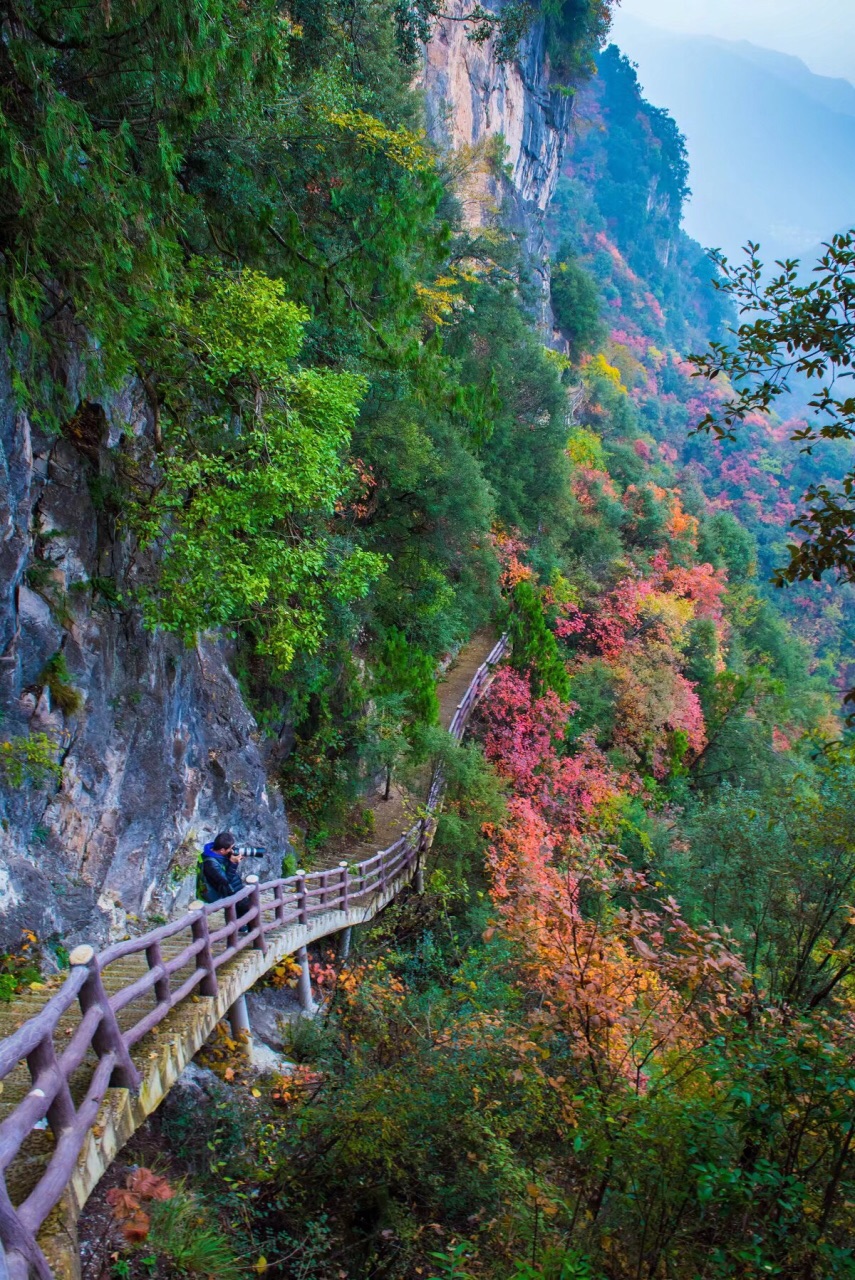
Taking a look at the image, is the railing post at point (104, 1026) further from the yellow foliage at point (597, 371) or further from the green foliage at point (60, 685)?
the yellow foliage at point (597, 371)

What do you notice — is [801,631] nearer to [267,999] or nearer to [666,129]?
[267,999]

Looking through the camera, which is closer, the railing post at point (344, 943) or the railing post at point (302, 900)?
the railing post at point (302, 900)

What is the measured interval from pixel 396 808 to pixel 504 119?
33890mm

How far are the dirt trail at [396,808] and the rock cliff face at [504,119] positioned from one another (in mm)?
18044

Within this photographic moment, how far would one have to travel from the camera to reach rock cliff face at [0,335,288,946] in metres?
6.44

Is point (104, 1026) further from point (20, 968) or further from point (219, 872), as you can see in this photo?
point (219, 872)

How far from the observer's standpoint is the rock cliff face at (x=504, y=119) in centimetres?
2650

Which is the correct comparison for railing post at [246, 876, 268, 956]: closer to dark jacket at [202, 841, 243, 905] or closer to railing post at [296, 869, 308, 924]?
dark jacket at [202, 841, 243, 905]

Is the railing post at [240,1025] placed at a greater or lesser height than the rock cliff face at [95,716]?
lesser

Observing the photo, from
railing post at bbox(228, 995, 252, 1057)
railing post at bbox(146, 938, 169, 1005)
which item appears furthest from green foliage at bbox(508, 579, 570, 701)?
railing post at bbox(146, 938, 169, 1005)

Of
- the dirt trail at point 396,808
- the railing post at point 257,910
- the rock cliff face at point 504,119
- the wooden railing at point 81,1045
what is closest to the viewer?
the wooden railing at point 81,1045

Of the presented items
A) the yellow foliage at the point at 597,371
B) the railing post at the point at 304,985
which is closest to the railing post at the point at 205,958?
the railing post at the point at 304,985

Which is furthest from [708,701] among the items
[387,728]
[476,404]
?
[387,728]

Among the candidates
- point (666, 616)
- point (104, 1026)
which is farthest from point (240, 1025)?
point (666, 616)
